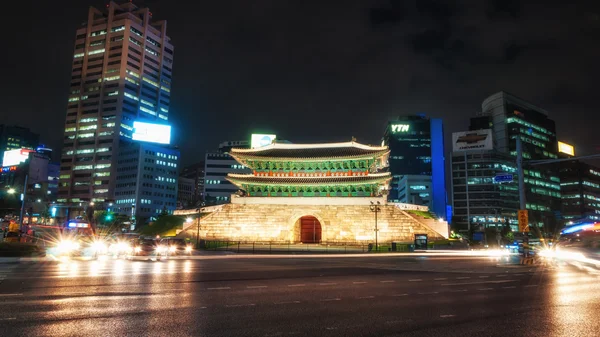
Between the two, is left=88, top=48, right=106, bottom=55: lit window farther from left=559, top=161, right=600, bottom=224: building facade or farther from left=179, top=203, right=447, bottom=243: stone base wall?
left=559, top=161, right=600, bottom=224: building facade

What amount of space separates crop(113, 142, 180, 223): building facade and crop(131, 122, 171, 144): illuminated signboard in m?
6.88

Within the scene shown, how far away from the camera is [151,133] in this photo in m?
118

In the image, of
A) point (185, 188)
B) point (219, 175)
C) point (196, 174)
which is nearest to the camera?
point (219, 175)

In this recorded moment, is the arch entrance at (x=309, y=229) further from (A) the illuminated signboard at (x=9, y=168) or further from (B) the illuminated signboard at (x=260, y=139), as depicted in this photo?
(A) the illuminated signboard at (x=9, y=168)

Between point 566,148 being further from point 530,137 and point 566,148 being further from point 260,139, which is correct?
point 260,139

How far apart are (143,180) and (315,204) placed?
8750 cm

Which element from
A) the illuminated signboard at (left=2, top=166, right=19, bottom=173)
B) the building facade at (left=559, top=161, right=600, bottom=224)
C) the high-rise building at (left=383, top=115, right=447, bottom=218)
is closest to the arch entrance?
the high-rise building at (left=383, top=115, right=447, bottom=218)

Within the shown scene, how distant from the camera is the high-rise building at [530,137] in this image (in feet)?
413

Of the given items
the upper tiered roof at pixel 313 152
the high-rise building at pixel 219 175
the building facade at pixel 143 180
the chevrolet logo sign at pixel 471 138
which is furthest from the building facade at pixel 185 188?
the upper tiered roof at pixel 313 152

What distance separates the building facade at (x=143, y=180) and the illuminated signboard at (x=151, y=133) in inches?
271

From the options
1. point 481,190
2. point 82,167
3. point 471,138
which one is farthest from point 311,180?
point 82,167

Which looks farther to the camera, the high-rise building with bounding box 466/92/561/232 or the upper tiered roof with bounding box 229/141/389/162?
the high-rise building with bounding box 466/92/561/232

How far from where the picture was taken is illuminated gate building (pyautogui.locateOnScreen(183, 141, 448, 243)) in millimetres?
48594

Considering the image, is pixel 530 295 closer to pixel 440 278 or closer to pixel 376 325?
pixel 440 278
